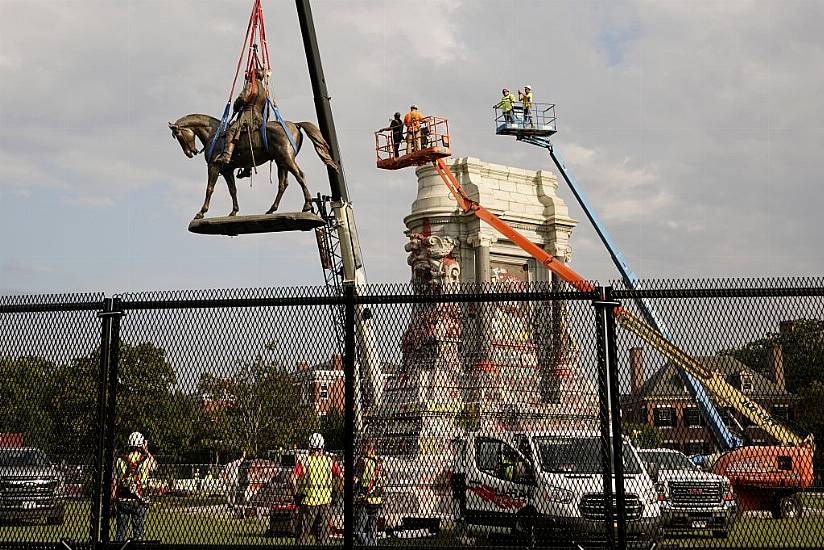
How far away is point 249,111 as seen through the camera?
18203 mm

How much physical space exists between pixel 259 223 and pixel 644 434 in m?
10.9

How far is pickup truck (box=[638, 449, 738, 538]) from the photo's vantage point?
30.2 ft

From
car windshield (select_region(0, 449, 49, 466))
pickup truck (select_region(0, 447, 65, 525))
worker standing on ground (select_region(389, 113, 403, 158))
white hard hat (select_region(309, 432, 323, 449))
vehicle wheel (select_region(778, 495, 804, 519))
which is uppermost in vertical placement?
worker standing on ground (select_region(389, 113, 403, 158))

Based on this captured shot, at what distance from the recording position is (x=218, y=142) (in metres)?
18.3

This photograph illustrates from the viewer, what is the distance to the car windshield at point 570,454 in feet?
28.9

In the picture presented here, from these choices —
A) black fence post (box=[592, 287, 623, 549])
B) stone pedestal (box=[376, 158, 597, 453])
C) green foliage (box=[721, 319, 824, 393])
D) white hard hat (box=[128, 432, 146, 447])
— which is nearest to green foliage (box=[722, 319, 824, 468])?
green foliage (box=[721, 319, 824, 393])

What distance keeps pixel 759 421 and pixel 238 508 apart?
5568mm

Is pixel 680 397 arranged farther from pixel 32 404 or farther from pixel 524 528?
pixel 32 404

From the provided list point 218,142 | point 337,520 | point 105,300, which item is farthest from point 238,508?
point 218,142

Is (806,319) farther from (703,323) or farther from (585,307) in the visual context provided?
(585,307)

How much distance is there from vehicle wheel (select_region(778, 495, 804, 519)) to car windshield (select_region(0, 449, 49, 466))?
748 cm

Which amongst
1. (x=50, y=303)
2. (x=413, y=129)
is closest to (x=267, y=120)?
(x=50, y=303)

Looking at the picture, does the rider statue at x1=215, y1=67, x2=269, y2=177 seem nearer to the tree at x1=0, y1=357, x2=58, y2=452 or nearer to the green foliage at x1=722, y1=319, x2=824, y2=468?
the tree at x1=0, y1=357, x2=58, y2=452

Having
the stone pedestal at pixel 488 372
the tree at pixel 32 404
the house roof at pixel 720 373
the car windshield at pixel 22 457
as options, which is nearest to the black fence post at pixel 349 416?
the stone pedestal at pixel 488 372
